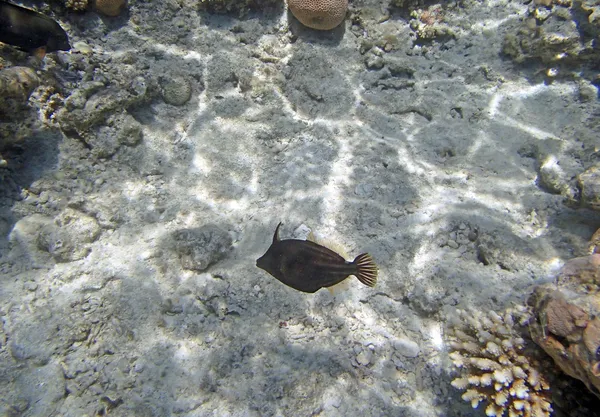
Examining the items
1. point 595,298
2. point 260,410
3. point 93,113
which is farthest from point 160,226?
point 595,298

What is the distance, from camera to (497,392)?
99.9 inches

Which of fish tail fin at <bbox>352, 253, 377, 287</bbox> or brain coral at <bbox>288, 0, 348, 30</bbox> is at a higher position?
brain coral at <bbox>288, 0, 348, 30</bbox>

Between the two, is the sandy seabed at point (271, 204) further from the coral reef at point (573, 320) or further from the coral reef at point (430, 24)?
the coral reef at point (573, 320)

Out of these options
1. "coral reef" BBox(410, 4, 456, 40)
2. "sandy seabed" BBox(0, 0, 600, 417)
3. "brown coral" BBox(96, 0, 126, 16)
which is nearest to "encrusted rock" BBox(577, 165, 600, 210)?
"sandy seabed" BBox(0, 0, 600, 417)

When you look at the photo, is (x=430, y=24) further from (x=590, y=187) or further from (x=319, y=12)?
(x=590, y=187)

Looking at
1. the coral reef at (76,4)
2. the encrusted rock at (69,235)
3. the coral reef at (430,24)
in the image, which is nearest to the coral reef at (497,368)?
the encrusted rock at (69,235)

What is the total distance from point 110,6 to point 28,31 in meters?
1.95

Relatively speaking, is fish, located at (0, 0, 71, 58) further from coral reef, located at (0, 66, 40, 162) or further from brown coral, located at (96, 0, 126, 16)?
brown coral, located at (96, 0, 126, 16)

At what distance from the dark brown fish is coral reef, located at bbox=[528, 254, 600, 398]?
4.14 feet

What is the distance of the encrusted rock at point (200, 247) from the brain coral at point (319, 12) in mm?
3528

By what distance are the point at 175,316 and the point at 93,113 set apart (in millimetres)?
2613

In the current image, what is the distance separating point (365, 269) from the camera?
2469mm

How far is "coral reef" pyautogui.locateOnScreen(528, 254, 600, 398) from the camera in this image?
204 cm

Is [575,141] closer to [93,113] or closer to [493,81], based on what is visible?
[493,81]
